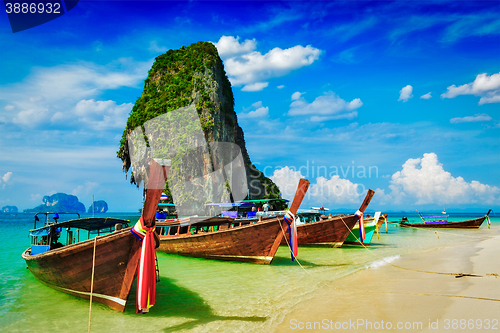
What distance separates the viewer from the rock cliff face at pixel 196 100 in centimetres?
4328

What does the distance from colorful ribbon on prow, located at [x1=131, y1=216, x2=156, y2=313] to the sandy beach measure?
2445 mm

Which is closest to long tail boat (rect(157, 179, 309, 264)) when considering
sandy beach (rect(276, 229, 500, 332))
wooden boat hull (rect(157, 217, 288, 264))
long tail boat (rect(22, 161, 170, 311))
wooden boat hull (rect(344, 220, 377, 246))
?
wooden boat hull (rect(157, 217, 288, 264))

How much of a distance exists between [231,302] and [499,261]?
11.2 meters

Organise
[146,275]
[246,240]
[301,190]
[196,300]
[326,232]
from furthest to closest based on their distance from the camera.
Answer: [326,232] < [246,240] < [301,190] < [196,300] < [146,275]

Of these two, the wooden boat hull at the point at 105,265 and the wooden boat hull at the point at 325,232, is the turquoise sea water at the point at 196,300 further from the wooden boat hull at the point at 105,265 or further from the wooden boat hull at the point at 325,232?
the wooden boat hull at the point at 325,232

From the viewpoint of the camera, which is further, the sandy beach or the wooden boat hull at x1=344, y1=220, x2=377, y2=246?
the wooden boat hull at x1=344, y1=220, x2=377, y2=246

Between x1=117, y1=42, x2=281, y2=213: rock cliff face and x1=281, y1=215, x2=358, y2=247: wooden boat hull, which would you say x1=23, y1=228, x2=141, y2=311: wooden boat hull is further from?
x1=117, y1=42, x2=281, y2=213: rock cliff face

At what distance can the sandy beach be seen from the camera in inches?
211

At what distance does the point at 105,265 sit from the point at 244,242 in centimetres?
600

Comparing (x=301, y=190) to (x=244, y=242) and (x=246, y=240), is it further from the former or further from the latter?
(x=244, y=242)

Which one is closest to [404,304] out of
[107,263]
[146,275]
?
[146,275]

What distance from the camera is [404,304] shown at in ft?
21.1

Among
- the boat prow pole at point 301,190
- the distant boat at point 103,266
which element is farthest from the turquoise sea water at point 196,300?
the boat prow pole at point 301,190

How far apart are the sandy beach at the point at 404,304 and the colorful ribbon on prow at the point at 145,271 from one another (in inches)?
96.3
